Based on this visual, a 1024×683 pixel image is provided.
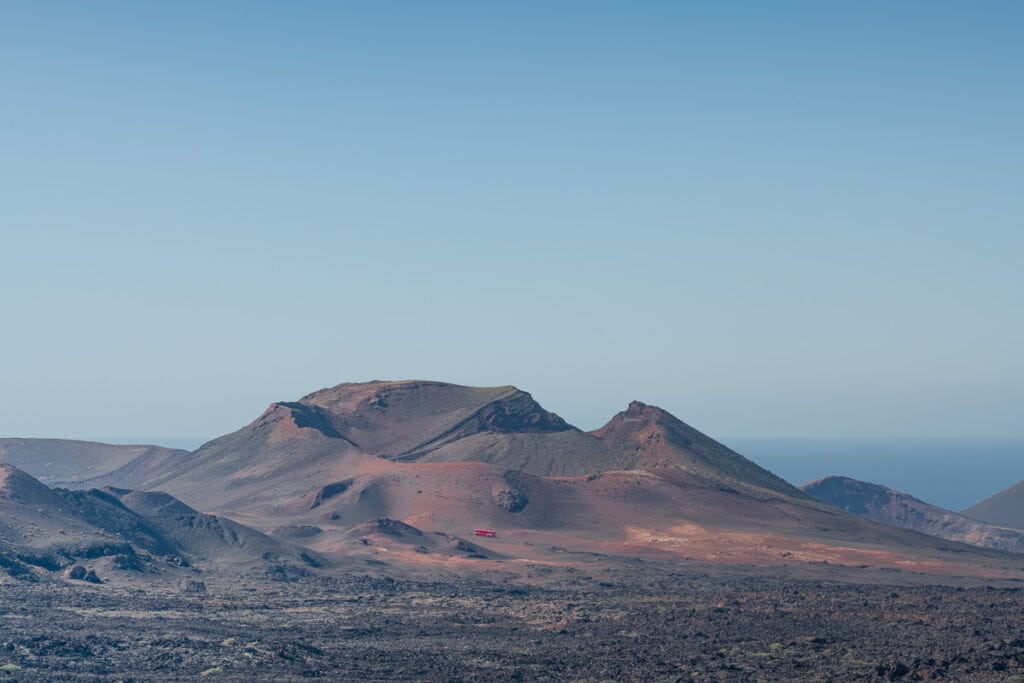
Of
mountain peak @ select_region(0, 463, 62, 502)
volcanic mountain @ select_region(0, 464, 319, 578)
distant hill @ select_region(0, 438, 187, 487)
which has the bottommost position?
volcanic mountain @ select_region(0, 464, 319, 578)

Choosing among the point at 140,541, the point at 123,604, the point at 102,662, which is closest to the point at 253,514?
the point at 140,541

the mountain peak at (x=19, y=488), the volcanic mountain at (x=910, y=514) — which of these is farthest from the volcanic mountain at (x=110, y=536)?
the volcanic mountain at (x=910, y=514)

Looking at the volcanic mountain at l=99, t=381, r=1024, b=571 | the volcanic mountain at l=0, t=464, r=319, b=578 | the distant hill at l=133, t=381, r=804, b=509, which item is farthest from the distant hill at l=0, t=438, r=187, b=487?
the volcanic mountain at l=0, t=464, r=319, b=578

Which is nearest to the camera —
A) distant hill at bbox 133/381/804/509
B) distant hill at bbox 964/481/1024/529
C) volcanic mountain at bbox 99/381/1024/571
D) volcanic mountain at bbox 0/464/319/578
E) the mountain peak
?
volcanic mountain at bbox 0/464/319/578

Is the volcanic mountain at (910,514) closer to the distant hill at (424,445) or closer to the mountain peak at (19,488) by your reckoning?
the distant hill at (424,445)

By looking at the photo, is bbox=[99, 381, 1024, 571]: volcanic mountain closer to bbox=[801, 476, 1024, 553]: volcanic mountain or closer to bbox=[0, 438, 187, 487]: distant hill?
bbox=[0, 438, 187, 487]: distant hill

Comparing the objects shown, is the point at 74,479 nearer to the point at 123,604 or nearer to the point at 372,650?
the point at 123,604

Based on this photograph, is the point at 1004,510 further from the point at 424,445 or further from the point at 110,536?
the point at 110,536
